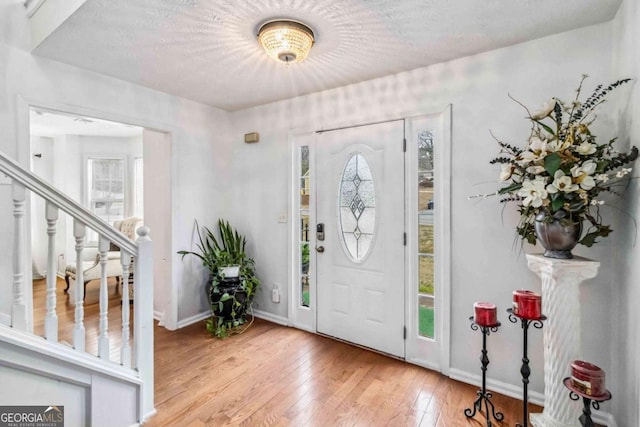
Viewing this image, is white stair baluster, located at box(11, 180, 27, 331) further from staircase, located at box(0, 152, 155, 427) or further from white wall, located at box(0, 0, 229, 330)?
white wall, located at box(0, 0, 229, 330)

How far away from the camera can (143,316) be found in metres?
1.87

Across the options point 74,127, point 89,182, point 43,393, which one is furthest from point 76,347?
point 89,182

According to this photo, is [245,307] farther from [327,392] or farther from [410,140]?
[410,140]

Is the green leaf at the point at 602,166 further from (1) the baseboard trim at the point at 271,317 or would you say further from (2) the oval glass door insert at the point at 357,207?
(1) the baseboard trim at the point at 271,317

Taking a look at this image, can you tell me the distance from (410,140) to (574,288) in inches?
57.8

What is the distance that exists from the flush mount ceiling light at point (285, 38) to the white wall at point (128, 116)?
1638 millimetres

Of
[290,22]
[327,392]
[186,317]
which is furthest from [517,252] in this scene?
[186,317]

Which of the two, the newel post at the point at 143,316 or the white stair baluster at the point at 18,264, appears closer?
the white stair baluster at the point at 18,264

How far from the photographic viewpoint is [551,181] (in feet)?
5.08

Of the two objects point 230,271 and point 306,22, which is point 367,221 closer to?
point 230,271

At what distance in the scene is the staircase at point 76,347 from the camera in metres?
1.46

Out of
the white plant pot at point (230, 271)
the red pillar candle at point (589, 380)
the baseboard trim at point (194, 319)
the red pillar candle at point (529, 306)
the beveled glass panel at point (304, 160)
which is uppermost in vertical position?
the beveled glass panel at point (304, 160)

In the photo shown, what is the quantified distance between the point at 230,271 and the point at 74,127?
143 inches

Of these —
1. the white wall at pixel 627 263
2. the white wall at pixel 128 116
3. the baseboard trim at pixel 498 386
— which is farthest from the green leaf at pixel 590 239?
the white wall at pixel 128 116
